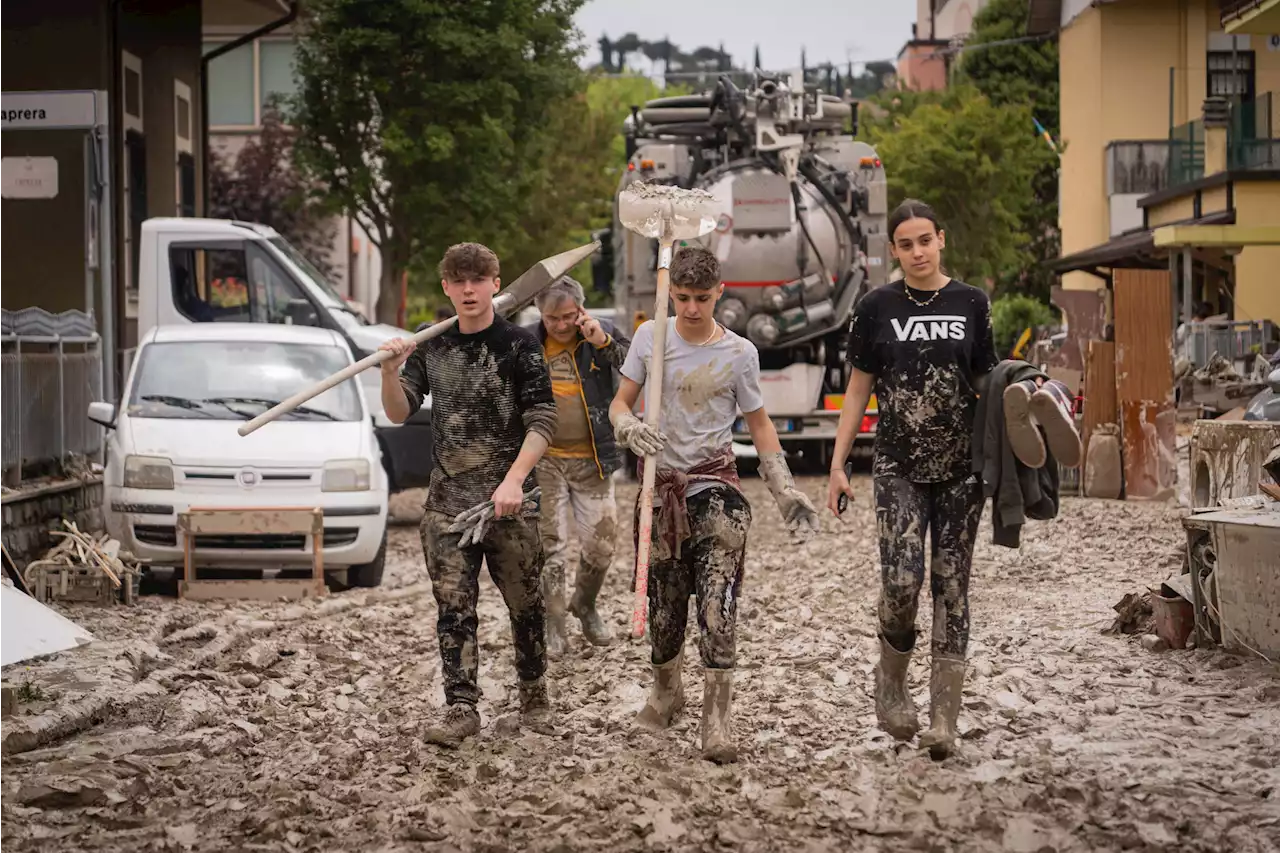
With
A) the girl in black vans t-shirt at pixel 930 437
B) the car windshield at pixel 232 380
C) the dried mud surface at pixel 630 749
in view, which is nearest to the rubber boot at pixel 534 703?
the dried mud surface at pixel 630 749

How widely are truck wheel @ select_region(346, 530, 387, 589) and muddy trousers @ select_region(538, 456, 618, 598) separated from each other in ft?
12.4

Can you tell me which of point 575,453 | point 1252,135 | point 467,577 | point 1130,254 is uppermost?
point 1252,135

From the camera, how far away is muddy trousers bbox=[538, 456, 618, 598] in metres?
9.95

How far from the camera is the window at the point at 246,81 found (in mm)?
51000

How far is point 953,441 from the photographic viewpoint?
7.29 metres

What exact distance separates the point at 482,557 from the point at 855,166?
14463mm

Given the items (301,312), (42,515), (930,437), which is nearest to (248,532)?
(42,515)

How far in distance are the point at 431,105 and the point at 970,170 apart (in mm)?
15469

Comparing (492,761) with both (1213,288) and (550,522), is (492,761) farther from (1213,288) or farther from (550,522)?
(1213,288)

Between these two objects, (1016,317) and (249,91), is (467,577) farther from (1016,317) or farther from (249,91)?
(249,91)

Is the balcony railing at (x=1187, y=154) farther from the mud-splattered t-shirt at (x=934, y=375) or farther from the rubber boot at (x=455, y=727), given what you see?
the rubber boot at (x=455, y=727)

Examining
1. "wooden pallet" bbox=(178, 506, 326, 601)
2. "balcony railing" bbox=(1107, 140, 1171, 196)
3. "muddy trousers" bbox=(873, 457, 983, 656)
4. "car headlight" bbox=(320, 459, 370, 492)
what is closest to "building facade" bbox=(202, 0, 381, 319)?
"balcony railing" bbox=(1107, 140, 1171, 196)

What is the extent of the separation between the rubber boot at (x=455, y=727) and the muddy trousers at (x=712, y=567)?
84 centimetres

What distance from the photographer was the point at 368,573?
1364 cm
